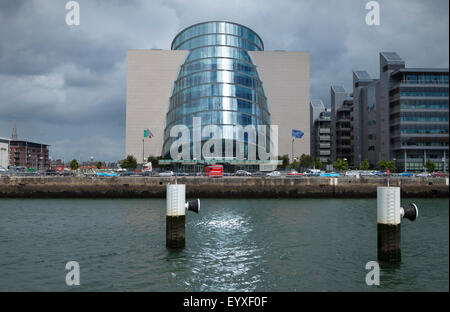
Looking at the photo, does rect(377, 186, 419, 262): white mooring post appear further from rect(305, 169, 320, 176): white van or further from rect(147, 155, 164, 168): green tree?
rect(147, 155, 164, 168): green tree

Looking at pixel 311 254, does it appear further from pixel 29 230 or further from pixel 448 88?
pixel 29 230

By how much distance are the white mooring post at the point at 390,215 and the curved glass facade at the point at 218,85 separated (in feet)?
212

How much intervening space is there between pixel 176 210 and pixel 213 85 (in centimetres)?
6706

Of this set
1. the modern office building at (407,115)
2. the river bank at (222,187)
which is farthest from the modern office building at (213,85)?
the river bank at (222,187)

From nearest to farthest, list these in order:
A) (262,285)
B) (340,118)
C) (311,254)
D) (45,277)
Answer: (262,285)
(45,277)
(311,254)
(340,118)

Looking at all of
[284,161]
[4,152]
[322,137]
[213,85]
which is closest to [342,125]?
[322,137]

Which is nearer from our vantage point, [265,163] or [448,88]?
[448,88]

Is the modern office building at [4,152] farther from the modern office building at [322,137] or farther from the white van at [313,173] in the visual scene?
the white van at [313,173]

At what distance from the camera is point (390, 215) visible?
Result: 1162 centimetres

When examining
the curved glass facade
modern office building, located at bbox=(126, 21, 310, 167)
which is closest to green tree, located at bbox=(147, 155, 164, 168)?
modern office building, located at bbox=(126, 21, 310, 167)

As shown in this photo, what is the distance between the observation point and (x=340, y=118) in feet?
384

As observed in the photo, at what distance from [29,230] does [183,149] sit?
56.4 metres

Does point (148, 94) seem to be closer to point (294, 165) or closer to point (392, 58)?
point (294, 165)

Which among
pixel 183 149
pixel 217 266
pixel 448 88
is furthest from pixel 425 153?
pixel 448 88
